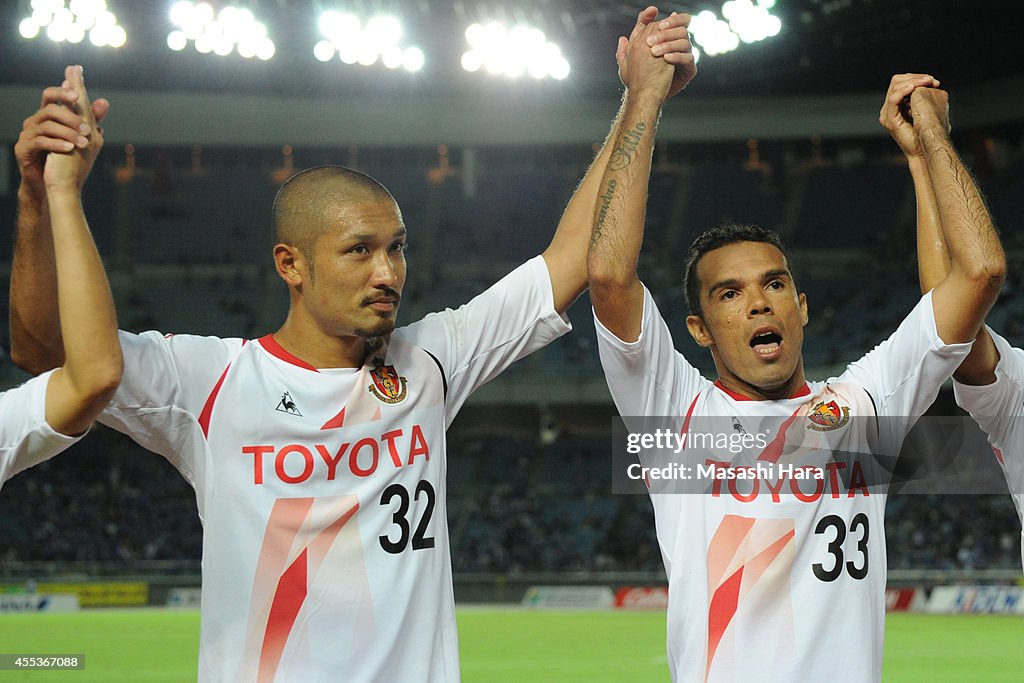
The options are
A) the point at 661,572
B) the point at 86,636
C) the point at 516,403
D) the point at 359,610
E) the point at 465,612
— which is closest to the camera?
the point at 359,610

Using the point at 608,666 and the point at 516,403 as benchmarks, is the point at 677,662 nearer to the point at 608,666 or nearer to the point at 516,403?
the point at 608,666

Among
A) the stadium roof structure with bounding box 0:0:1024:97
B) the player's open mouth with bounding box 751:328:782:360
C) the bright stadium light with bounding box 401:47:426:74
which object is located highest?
the stadium roof structure with bounding box 0:0:1024:97

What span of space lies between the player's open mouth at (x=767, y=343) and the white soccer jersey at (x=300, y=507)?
112 cm

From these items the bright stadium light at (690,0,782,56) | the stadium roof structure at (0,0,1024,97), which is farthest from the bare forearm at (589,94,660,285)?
the bright stadium light at (690,0,782,56)

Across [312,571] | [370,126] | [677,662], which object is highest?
[370,126]

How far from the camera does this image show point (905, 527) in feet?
95.1

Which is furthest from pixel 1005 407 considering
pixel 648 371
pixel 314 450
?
pixel 314 450

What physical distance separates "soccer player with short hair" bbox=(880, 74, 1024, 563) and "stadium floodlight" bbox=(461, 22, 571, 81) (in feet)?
67.6

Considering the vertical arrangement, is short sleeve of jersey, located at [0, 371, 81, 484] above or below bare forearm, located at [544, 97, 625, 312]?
below

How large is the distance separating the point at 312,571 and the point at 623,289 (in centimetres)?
123

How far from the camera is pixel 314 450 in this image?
3.17m

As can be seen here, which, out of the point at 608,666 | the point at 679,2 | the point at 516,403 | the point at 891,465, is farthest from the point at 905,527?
the point at 891,465

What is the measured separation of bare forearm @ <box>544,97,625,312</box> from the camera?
12.1ft

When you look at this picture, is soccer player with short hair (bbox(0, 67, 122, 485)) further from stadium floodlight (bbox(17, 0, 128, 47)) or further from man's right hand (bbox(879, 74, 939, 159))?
stadium floodlight (bbox(17, 0, 128, 47))
